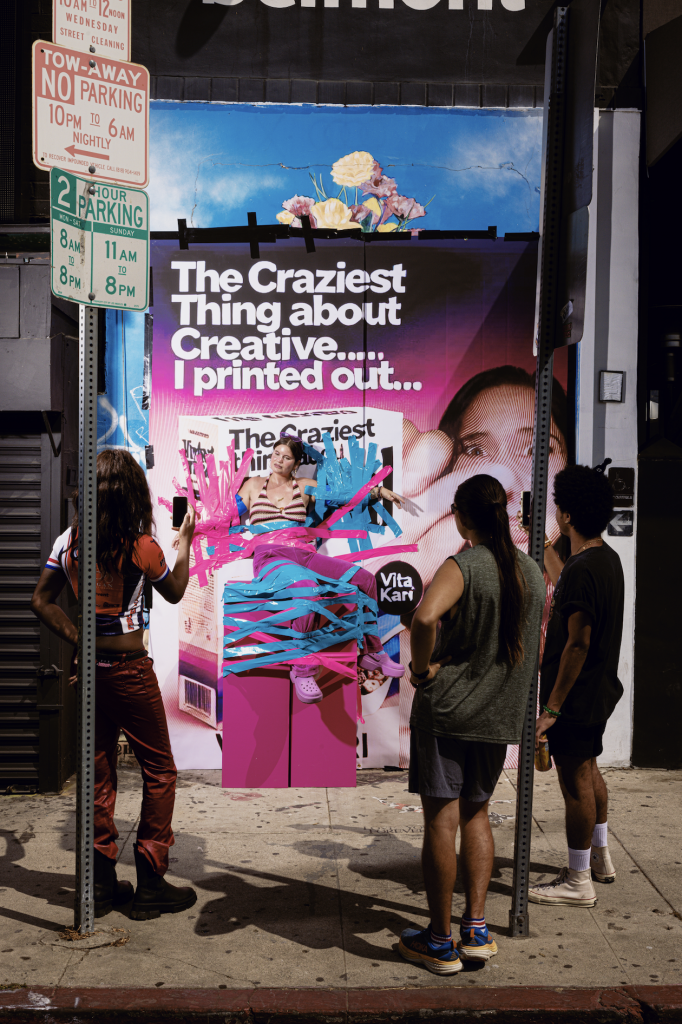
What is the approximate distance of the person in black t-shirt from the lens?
4.31m

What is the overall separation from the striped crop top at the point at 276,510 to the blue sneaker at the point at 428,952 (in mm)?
3064

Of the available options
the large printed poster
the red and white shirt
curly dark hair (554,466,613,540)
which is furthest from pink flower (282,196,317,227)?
the red and white shirt

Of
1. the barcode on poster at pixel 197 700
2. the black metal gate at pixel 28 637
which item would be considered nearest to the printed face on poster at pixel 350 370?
the barcode on poster at pixel 197 700

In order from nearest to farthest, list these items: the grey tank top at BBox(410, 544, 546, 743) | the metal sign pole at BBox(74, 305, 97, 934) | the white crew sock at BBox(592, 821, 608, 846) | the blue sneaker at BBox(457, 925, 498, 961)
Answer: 1. the grey tank top at BBox(410, 544, 546, 743)
2. the blue sneaker at BBox(457, 925, 498, 961)
3. the metal sign pole at BBox(74, 305, 97, 934)
4. the white crew sock at BBox(592, 821, 608, 846)

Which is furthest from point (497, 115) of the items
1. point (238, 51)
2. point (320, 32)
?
point (238, 51)

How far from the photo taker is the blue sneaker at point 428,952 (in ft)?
12.1

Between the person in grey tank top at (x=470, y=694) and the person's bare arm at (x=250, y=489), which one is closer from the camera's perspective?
the person in grey tank top at (x=470, y=694)

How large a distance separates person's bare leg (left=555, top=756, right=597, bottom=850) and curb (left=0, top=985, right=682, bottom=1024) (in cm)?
84

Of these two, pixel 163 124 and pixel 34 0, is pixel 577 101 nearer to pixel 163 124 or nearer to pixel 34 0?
pixel 163 124

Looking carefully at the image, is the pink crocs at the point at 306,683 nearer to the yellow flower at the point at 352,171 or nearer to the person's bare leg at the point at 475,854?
the person's bare leg at the point at 475,854

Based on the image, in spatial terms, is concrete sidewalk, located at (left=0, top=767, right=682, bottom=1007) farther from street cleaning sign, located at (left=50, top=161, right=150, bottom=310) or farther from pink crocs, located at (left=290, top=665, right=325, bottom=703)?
street cleaning sign, located at (left=50, top=161, right=150, bottom=310)

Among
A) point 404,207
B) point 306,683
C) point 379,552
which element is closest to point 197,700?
point 306,683

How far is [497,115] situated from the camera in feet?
21.2

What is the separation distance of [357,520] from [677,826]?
110 inches
